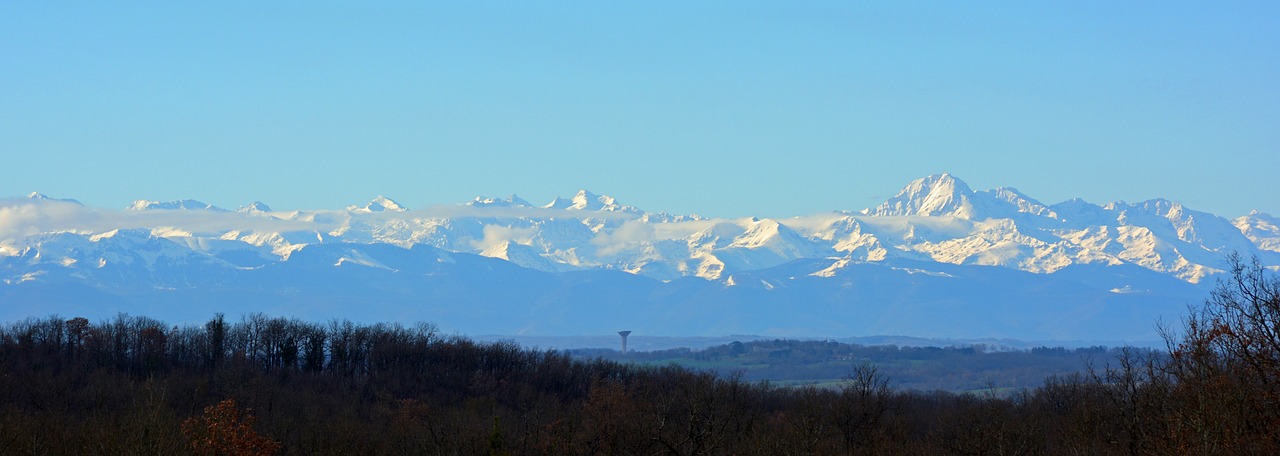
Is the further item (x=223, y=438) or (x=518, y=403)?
(x=518, y=403)

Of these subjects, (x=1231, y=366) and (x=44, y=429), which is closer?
(x=1231, y=366)

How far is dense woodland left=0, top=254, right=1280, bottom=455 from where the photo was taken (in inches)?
2218

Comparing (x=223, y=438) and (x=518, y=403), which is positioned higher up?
(x=223, y=438)

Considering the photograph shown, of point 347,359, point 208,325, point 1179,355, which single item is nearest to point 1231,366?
point 1179,355

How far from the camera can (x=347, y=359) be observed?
17662cm

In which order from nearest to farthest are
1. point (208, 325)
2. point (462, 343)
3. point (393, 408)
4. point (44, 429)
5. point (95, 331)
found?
Result: point (44, 429) → point (393, 408) → point (95, 331) → point (208, 325) → point (462, 343)

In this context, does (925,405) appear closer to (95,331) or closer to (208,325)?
(208,325)

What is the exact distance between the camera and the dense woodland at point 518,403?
185ft

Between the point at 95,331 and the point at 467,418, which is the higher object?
the point at 95,331

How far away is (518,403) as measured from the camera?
6299 inches

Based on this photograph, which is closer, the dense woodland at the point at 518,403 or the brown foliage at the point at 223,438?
the dense woodland at the point at 518,403

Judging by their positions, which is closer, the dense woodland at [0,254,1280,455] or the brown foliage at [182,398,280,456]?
the dense woodland at [0,254,1280,455]

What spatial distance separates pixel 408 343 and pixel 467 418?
192 ft

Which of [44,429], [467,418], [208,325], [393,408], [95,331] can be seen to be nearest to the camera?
[44,429]
